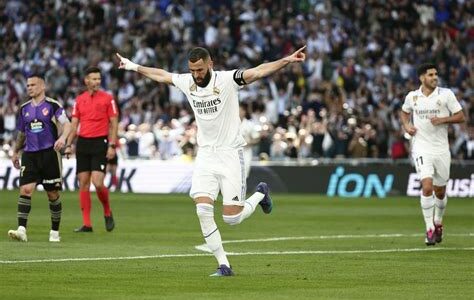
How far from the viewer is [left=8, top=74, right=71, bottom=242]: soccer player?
19250mm

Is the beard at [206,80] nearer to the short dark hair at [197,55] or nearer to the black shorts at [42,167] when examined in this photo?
the short dark hair at [197,55]

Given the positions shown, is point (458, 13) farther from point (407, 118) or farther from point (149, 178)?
point (407, 118)

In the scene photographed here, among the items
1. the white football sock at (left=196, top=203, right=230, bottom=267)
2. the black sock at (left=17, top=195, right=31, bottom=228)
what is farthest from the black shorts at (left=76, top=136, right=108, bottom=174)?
the white football sock at (left=196, top=203, right=230, bottom=267)

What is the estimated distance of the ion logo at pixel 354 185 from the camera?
121 feet

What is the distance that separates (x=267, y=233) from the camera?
21.8 m

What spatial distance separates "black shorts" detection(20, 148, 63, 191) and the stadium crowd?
1875 centimetres

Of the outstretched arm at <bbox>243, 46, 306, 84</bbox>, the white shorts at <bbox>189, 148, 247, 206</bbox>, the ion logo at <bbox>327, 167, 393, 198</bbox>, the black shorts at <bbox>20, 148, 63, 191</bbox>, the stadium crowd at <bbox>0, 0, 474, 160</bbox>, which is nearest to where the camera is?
the outstretched arm at <bbox>243, 46, 306, 84</bbox>

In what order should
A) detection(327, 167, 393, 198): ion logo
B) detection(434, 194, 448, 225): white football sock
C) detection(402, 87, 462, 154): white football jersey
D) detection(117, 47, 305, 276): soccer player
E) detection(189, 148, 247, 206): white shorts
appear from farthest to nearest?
1. detection(327, 167, 393, 198): ion logo
2. detection(434, 194, 448, 225): white football sock
3. detection(402, 87, 462, 154): white football jersey
4. detection(189, 148, 247, 206): white shorts
5. detection(117, 47, 305, 276): soccer player

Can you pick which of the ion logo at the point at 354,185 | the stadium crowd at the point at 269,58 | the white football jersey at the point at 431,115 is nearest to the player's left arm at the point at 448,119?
the white football jersey at the point at 431,115

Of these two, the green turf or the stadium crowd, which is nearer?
the green turf

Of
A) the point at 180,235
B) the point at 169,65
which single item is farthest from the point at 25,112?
the point at 169,65

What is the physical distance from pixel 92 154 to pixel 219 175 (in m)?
7.31

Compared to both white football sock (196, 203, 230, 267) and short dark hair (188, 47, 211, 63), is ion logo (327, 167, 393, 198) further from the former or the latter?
short dark hair (188, 47, 211, 63)

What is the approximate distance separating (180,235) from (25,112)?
346cm
